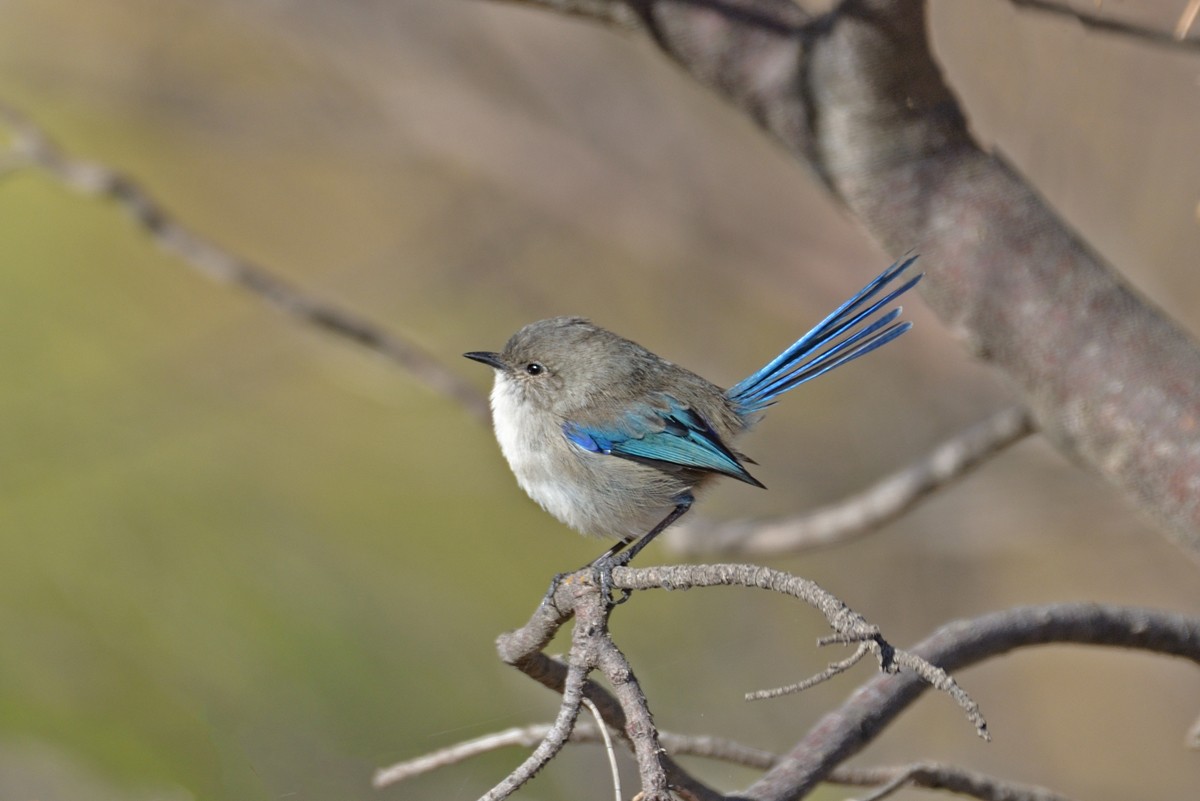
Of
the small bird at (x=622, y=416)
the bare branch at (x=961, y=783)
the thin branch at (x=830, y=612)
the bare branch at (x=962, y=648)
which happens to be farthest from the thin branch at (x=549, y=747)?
the small bird at (x=622, y=416)

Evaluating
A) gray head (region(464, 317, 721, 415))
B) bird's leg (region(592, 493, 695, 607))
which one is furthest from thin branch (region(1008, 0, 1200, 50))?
bird's leg (region(592, 493, 695, 607))

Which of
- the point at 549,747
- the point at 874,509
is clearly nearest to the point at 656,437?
the point at 874,509

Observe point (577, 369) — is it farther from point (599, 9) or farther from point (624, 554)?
point (599, 9)

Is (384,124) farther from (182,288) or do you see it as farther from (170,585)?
(170,585)

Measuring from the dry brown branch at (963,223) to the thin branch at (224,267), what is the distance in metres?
1.17

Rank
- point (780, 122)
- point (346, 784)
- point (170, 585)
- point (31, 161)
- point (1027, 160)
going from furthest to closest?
1. point (170, 585)
2. point (1027, 160)
3. point (31, 161)
4. point (780, 122)
5. point (346, 784)

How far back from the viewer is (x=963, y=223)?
8.30 feet

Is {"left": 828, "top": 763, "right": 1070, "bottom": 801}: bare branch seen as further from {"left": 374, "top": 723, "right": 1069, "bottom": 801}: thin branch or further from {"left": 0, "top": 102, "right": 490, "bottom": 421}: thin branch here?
{"left": 0, "top": 102, "right": 490, "bottom": 421}: thin branch

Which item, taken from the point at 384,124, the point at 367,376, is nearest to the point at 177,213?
the point at 384,124

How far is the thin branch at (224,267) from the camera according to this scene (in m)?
3.32

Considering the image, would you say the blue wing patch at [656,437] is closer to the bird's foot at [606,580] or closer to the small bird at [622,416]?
the small bird at [622,416]

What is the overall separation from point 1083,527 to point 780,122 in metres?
3.35

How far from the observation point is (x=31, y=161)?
3426mm

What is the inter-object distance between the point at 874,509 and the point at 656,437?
855 millimetres
